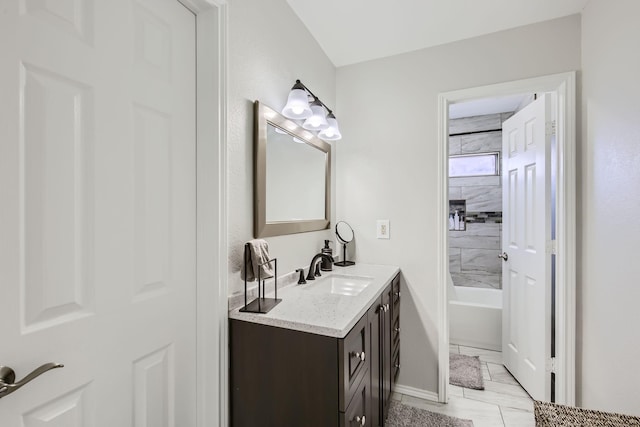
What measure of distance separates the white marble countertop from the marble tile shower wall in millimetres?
2453

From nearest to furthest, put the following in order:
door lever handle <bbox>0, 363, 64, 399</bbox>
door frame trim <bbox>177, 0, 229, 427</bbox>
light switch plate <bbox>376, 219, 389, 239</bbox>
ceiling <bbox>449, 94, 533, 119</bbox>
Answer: door lever handle <bbox>0, 363, 64, 399</bbox>
door frame trim <bbox>177, 0, 229, 427</bbox>
light switch plate <bbox>376, 219, 389, 239</bbox>
ceiling <bbox>449, 94, 533, 119</bbox>

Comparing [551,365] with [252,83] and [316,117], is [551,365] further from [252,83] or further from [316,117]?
[252,83]

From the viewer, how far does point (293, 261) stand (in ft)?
5.83

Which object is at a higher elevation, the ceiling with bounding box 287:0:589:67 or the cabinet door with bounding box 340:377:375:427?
the ceiling with bounding box 287:0:589:67

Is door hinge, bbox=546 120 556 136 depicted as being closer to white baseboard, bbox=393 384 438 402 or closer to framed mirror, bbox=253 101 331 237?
framed mirror, bbox=253 101 331 237

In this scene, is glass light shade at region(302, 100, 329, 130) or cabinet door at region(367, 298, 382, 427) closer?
cabinet door at region(367, 298, 382, 427)

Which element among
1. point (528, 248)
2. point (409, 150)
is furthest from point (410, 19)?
point (528, 248)

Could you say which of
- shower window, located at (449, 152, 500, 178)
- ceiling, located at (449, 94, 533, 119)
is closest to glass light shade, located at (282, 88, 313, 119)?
ceiling, located at (449, 94, 533, 119)

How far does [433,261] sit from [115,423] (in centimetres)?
191

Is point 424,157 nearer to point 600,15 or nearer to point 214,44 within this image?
point 600,15

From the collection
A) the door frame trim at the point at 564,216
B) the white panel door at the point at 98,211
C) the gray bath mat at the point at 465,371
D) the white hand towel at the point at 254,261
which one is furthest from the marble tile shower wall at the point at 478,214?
the white panel door at the point at 98,211

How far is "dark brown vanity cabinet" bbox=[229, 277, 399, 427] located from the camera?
1.05 m

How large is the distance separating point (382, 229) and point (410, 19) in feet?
4.64

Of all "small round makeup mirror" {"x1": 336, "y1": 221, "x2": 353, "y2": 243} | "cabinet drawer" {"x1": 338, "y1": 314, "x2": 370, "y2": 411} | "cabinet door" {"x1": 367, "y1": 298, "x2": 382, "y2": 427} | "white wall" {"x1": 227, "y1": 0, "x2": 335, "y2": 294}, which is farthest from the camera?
"small round makeup mirror" {"x1": 336, "y1": 221, "x2": 353, "y2": 243}
